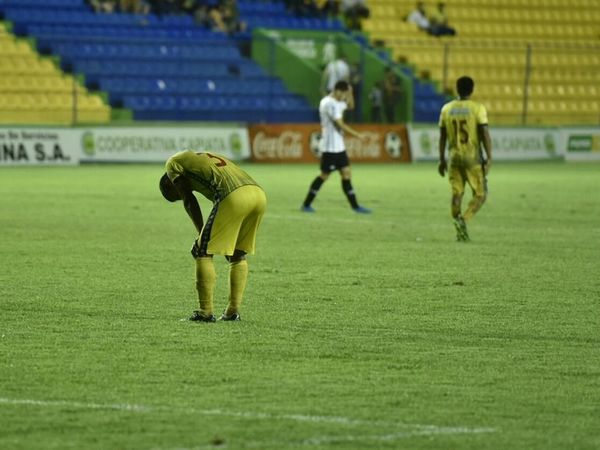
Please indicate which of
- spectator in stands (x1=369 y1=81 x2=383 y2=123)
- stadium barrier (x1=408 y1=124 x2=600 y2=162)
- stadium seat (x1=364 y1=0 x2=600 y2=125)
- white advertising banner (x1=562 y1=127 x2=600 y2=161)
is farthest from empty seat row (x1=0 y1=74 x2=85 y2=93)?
white advertising banner (x1=562 y1=127 x2=600 y2=161)

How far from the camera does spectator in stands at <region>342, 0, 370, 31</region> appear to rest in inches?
1815

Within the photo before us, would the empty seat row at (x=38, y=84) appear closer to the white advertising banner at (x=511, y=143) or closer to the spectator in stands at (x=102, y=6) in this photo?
the spectator in stands at (x=102, y=6)

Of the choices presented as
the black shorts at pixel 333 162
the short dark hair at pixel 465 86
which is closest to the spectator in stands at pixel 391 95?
the black shorts at pixel 333 162

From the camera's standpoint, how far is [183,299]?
12.7 m

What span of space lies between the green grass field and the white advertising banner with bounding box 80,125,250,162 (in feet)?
48.1

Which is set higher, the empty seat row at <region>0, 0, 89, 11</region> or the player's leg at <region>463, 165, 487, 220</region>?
the empty seat row at <region>0, 0, 89, 11</region>

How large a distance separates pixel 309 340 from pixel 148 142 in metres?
26.6

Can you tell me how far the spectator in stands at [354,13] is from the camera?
1815 inches

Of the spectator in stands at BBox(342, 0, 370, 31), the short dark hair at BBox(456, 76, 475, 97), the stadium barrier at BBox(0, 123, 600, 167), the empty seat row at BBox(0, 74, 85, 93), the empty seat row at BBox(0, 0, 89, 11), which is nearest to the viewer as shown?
Result: the short dark hair at BBox(456, 76, 475, 97)

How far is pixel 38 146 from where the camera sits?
114ft

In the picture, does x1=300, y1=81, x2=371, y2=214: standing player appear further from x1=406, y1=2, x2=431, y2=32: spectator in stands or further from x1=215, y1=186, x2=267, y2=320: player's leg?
x1=406, y1=2, x2=431, y2=32: spectator in stands

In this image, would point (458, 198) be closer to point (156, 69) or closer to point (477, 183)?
point (477, 183)

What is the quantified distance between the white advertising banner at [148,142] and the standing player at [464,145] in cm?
1794

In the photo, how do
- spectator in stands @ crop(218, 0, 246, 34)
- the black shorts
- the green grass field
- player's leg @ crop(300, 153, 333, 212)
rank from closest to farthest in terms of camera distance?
1. the green grass field
2. player's leg @ crop(300, 153, 333, 212)
3. the black shorts
4. spectator in stands @ crop(218, 0, 246, 34)
